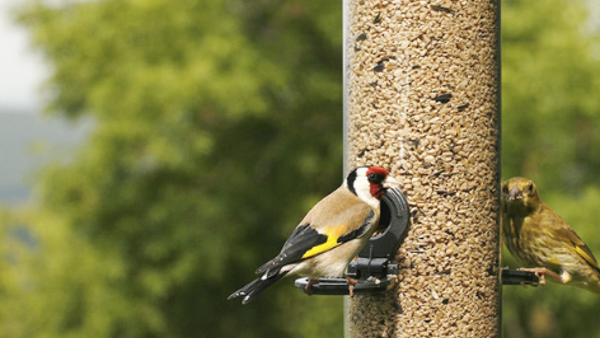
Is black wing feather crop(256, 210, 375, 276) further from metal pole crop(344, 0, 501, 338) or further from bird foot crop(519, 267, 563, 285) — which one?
bird foot crop(519, 267, 563, 285)

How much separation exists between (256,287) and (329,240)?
450 mm

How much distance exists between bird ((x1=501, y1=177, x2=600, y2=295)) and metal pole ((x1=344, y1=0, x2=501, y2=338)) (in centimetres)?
48

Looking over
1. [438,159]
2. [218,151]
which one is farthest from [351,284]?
[218,151]

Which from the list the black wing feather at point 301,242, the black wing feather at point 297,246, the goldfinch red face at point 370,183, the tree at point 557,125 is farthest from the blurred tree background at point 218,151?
the black wing feather at point 297,246

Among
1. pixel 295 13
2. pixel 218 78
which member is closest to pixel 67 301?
pixel 218 78

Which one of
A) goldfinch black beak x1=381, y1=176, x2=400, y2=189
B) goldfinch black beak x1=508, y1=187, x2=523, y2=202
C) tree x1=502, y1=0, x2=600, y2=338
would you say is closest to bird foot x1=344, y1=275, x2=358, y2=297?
goldfinch black beak x1=381, y1=176, x2=400, y2=189

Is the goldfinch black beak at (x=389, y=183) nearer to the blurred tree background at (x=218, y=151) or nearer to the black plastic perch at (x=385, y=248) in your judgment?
the black plastic perch at (x=385, y=248)

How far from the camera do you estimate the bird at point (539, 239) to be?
13.3ft

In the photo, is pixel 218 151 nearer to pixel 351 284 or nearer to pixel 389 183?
pixel 389 183

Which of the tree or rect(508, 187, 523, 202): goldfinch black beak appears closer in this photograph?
rect(508, 187, 523, 202): goldfinch black beak

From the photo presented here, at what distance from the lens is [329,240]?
A: 132 inches

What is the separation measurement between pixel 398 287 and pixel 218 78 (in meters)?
8.31

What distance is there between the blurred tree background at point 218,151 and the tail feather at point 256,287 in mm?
7959

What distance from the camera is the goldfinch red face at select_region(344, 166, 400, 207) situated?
3.41 meters
